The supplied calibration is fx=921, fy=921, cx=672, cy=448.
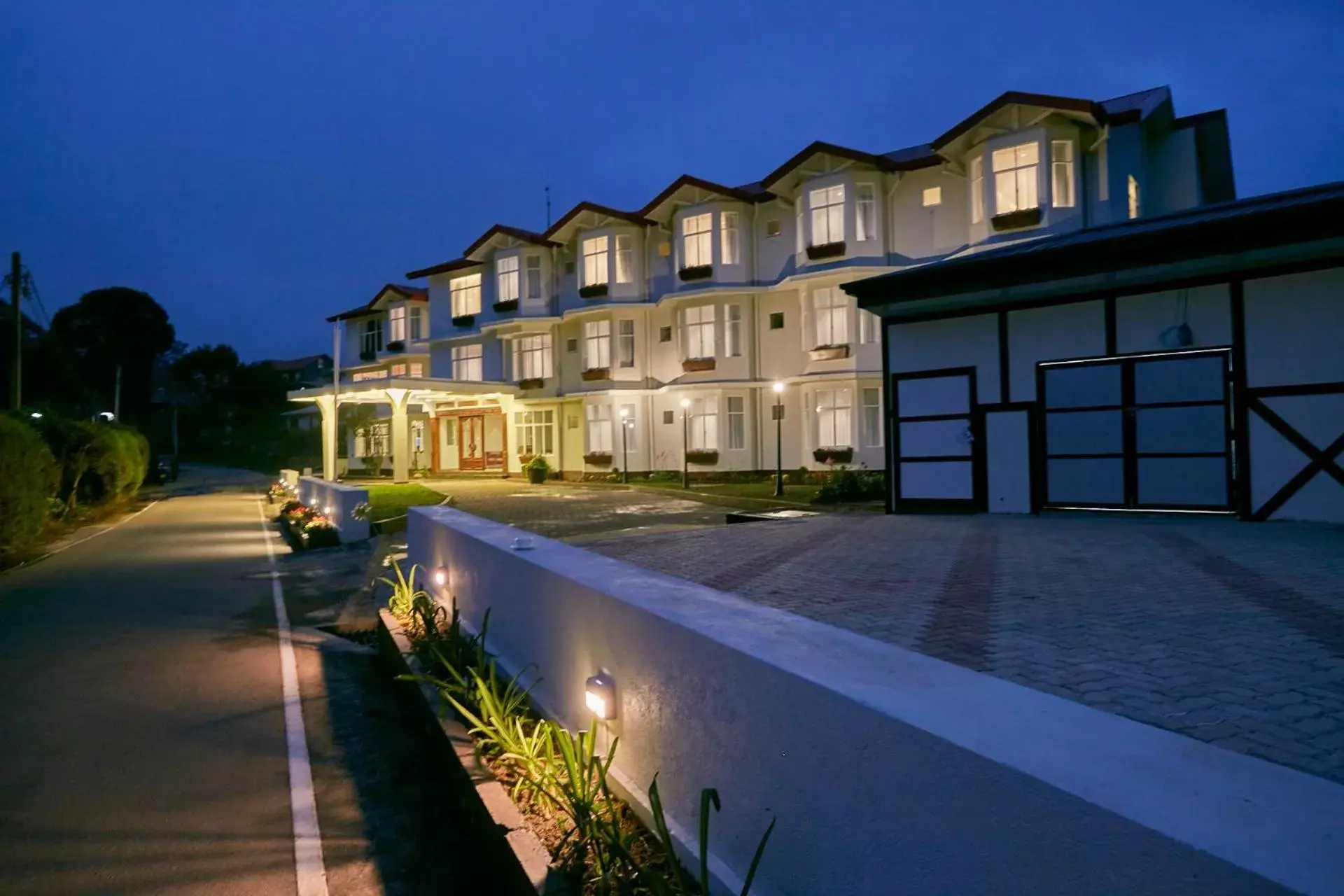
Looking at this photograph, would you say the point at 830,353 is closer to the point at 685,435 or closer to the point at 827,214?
the point at 827,214

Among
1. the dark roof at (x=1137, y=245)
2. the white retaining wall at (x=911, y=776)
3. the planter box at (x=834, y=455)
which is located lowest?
the white retaining wall at (x=911, y=776)

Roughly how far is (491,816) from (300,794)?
1780 millimetres

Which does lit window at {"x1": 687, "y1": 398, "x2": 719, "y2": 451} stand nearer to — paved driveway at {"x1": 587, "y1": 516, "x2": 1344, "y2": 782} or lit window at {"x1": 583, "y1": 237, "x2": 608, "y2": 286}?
lit window at {"x1": 583, "y1": 237, "x2": 608, "y2": 286}

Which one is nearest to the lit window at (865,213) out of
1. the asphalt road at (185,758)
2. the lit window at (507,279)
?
the lit window at (507,279)

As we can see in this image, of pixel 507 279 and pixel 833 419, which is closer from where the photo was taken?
pixel 833 419

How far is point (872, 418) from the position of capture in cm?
2842

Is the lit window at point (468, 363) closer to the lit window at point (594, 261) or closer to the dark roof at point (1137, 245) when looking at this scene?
the lit window at point (594, 261)

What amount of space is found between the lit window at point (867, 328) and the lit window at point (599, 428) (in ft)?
34.0

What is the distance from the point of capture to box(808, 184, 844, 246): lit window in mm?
28109

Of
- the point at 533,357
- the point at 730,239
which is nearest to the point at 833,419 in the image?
the point at 730,239

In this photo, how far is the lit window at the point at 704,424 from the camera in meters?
31.8

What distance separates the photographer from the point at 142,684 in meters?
7.99

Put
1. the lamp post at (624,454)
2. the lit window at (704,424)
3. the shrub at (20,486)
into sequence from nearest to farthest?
the shrub at (20,486) < the lit window at (704,424) < the lamp post at (624,454)

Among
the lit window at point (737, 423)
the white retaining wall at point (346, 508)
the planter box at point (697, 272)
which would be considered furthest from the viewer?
the lit window at point (737, 423)
